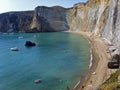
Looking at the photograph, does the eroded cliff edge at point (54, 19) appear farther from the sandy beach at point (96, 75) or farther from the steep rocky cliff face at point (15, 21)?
the sandy beach at point (96, 75)

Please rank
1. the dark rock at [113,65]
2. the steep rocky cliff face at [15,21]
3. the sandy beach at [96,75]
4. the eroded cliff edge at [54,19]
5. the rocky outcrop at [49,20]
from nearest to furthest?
the sandy beach at [96,75] → the dark rock at [113,65] → the eroded cliff edge at [54,19] → the rocky outcrop at [49,20] → the steep rocky cliff face at [15,21]

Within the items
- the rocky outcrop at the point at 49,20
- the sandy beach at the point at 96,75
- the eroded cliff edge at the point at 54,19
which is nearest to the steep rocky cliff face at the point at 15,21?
the eroded cliff edge at the point at 54,19

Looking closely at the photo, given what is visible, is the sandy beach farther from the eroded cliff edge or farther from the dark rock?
the eroded cliff edge

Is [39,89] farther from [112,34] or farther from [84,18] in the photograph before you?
[84,18]

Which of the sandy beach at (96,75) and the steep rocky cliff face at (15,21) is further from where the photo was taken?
the steep rocky cliff face at (15,21)

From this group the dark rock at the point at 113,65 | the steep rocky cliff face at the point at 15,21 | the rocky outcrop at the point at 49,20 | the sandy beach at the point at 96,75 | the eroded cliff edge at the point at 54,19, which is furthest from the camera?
the steep rocky cliff face at the point at 15,21

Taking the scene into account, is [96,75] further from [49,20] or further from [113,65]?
[49,20]

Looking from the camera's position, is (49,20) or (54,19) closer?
(49,20)

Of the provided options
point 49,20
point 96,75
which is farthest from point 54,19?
point 96,75

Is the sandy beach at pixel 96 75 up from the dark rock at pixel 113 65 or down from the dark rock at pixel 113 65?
down

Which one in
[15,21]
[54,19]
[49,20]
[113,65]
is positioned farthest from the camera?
[15,21]

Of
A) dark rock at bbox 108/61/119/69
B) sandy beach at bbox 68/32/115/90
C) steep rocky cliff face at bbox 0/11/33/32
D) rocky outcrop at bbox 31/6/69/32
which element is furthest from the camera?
steep rocky cliff face at bbox 0/11/33/32

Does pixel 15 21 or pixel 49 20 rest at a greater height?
pixel 49 20

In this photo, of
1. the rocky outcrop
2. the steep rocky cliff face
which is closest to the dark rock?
the rocky outcrop
